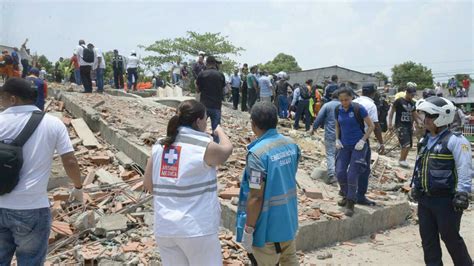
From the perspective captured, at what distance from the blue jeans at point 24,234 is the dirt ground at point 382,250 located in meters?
2.96

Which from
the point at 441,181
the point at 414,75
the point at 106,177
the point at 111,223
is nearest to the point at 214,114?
the point at 106,177

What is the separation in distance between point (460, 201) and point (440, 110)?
84 centimetres

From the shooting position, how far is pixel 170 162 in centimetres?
295

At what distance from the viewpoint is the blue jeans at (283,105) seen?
15.1m

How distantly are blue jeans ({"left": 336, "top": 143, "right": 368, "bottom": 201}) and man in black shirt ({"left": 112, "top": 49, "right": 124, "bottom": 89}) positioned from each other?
1085 centimetres

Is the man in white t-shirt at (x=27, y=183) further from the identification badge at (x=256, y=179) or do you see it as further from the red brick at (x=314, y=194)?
the red brick at (x=314, y=194)

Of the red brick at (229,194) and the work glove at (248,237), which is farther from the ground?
the work glove at (248,237)

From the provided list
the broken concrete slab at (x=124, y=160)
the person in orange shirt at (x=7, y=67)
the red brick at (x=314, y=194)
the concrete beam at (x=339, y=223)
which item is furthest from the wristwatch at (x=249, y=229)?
the person in orange shirt at (x=7, y=67)

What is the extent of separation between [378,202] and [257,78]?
8919mm

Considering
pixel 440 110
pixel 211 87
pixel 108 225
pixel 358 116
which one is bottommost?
pixel 108 225

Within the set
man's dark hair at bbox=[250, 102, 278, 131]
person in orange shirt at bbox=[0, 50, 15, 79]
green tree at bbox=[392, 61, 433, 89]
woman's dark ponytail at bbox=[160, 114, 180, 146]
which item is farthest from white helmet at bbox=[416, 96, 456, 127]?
green tree at bbox=[392, 61, 433, 89]

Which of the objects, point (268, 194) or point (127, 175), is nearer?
point (268, 194)

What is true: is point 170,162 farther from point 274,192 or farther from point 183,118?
point 274,192

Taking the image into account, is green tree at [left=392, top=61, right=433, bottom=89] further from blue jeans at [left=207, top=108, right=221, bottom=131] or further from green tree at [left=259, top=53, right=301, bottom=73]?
blue jeans at [left=207, top=108, right=221, bottom=131]
